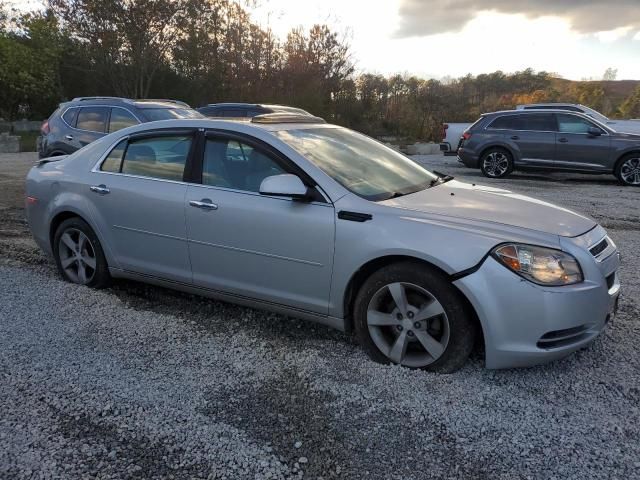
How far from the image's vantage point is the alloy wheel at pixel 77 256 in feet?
15.5

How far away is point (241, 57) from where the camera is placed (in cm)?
2536

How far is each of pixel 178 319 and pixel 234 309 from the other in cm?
45

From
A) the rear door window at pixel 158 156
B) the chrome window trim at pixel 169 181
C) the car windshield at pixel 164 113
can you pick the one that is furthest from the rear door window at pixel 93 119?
the rear door window at pixel 158 156

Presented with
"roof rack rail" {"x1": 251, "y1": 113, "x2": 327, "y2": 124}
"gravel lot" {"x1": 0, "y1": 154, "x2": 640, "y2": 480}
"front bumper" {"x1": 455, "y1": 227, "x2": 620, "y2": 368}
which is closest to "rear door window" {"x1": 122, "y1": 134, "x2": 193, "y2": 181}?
"roof rack rail" {"x1": 251, "y1": 113, "x2": 327, "y2": 124}

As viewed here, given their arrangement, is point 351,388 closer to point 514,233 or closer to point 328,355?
point 328,355

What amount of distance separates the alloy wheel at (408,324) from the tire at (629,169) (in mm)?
10797

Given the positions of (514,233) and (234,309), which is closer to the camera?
(514,233)

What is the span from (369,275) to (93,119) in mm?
7423

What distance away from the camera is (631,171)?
39.3ft

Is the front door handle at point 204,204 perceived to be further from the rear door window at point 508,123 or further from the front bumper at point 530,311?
the rear door window at point 508,123

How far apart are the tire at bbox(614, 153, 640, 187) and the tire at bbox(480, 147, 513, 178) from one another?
7.64 ft

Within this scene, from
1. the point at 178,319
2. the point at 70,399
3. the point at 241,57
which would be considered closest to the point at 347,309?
the point at 178,319

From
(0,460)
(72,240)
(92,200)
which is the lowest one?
(0,460)

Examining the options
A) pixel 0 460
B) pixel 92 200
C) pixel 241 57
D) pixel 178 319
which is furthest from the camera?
pixel 241 57
